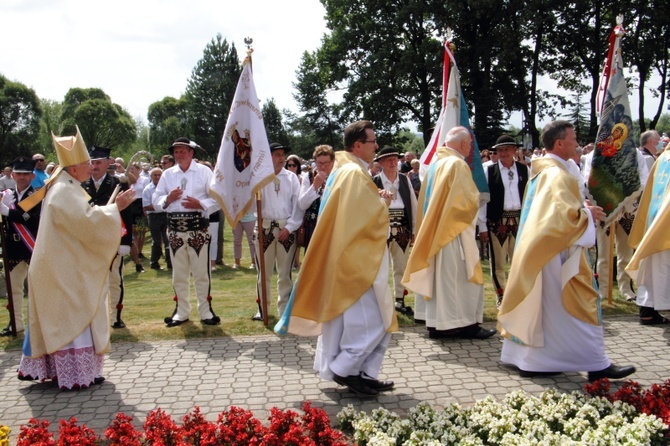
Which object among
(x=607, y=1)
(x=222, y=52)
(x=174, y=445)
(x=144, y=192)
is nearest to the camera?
(x=174, y=445)

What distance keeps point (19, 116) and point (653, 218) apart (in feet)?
188

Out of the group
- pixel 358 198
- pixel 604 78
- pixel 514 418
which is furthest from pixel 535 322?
pixel 604 78

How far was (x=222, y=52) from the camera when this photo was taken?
2948 inches

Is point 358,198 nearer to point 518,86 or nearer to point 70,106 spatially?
point 518,86

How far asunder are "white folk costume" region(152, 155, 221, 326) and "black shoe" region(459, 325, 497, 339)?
10.6 feet

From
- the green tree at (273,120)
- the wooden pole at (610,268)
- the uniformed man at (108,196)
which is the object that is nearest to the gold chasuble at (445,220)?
the wooden pole at (610,268)

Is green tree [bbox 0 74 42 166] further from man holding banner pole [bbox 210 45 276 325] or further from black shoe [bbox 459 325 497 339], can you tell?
black shoe [bbox 459 325 497 339]

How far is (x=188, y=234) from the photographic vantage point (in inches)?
320

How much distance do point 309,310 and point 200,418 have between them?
1431mm

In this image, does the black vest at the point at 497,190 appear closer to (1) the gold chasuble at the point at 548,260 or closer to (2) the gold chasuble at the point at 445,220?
(2) the gold chasuble at the point at 445,220

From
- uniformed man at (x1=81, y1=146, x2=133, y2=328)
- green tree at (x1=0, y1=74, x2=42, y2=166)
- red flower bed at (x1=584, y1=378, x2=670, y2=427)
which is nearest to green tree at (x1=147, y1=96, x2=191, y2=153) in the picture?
green tree at (x1=0, y1=74, x2=42, y2=166)

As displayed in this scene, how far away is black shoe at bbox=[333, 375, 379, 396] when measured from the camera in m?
5.37

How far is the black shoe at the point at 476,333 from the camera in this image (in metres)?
7.31

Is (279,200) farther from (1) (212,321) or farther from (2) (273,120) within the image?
(2) (273,120)
